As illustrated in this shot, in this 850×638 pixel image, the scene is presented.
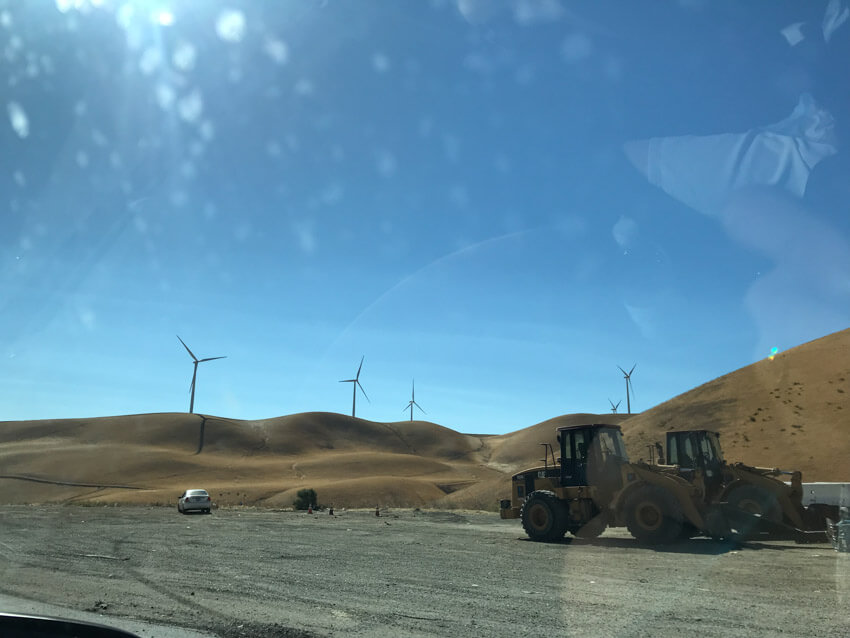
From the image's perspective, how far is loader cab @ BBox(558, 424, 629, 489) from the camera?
2350 centimetres

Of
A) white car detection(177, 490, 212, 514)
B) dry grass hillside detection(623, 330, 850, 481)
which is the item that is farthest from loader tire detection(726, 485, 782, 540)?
white car detection(177, 490, 212, 514)

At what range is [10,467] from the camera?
367ft

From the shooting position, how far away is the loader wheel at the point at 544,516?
23062 mm

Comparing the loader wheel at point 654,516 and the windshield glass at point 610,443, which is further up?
the windshield glass at point 610,443

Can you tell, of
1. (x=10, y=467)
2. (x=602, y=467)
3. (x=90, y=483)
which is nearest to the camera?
(x=602, y=467)

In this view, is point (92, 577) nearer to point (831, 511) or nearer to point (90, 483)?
point (831, 511)

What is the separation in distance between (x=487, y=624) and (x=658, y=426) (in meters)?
62.8

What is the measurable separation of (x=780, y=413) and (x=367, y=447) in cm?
10160

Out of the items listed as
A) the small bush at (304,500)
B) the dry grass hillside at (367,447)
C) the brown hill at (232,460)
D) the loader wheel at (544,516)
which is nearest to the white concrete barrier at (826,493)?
the loader wheel at (544,516)

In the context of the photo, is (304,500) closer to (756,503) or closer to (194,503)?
(194,503)

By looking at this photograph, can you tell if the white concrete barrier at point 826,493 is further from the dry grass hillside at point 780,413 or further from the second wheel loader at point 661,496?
the dry grass hillside at point 780,413

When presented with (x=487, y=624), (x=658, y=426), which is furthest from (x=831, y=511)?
(x=658, y=426)

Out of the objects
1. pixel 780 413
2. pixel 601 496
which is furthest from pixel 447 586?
pixel 780 413

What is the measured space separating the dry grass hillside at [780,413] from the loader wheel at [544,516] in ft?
101
